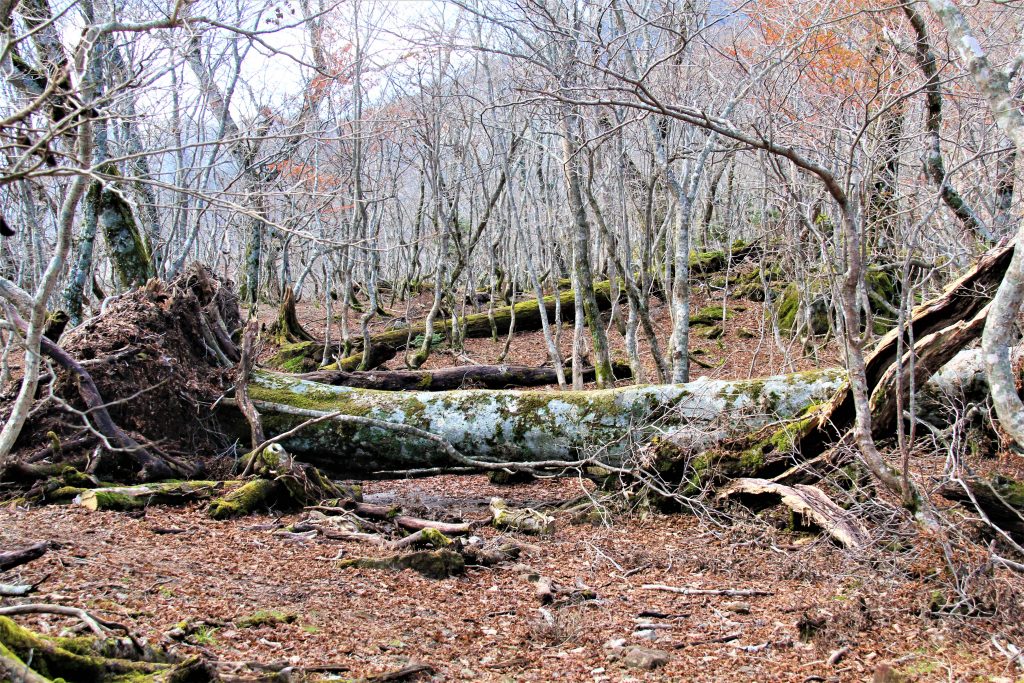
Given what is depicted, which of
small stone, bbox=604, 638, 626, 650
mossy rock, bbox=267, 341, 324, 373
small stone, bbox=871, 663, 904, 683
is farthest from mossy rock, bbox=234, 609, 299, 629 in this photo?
mossy rock, bbox=267, 341, 324, 373

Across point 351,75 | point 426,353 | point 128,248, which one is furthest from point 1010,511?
point 351,75

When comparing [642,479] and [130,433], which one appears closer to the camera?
[642,479]

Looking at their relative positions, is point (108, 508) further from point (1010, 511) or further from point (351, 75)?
point (351, 75)

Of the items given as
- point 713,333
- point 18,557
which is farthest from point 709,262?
point 18,557

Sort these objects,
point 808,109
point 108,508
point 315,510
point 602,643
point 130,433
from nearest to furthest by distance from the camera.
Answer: point 602,643 < point 108,508 < point 315,510 < point 130,433 < point 808,109

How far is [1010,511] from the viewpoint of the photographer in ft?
13.3

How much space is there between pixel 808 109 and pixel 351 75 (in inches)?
342

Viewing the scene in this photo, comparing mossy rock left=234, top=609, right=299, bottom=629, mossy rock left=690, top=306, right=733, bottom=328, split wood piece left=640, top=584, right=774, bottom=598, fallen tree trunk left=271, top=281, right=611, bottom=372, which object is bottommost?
split wood piece left=640, top=584, right=774, bottom=598

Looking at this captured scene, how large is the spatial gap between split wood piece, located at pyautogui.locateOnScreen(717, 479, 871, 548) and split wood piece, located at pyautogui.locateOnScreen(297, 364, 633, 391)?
5.16 m

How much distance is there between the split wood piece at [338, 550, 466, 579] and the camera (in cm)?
474

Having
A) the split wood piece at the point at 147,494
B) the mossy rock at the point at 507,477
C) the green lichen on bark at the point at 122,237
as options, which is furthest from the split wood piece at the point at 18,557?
the green lichen on bark at the point at 122,237

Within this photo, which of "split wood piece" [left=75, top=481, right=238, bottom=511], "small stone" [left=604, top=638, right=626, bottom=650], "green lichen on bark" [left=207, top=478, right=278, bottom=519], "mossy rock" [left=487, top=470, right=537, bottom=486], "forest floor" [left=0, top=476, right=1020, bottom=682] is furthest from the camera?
"mossy rock" [left=487, top=470, right=537, bottom=486]

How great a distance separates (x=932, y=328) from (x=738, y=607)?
2.43 m

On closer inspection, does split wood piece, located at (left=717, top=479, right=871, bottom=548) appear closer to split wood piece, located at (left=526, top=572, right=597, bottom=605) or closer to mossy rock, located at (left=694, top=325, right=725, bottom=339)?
split wood piece, located at (left=526, top=572, right=597, bottom=605)
